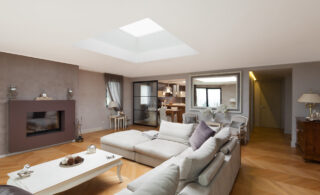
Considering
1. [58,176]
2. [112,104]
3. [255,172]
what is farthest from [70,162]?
[112,104]

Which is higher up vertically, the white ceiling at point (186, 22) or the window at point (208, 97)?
the white ceiling at point (186, 22)

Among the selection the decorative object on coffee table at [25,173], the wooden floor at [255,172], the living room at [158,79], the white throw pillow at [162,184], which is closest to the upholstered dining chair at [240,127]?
the living room at [158,79]

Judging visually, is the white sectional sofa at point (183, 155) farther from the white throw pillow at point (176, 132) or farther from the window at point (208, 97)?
the window at point (208, 97)

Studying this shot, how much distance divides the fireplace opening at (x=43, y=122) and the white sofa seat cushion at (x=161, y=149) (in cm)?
295

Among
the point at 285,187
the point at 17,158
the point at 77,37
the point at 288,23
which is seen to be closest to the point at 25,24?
the point at 77,37

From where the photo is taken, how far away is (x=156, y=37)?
12.6 feet

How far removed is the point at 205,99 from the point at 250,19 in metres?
3.75

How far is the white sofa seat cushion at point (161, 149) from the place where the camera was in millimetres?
2588

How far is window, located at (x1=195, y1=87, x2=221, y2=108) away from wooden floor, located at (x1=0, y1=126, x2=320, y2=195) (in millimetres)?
1730

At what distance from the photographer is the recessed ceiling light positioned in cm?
335

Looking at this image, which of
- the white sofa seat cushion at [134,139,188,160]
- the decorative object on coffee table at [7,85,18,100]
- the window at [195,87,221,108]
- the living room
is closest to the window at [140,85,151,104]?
the living room

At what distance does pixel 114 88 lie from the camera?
646cm

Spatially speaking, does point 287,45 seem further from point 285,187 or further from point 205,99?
point 205,99

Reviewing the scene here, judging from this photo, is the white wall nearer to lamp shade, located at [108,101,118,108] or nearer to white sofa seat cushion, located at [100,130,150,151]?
white sofa seat cushion, located at [100,130,150,151]
